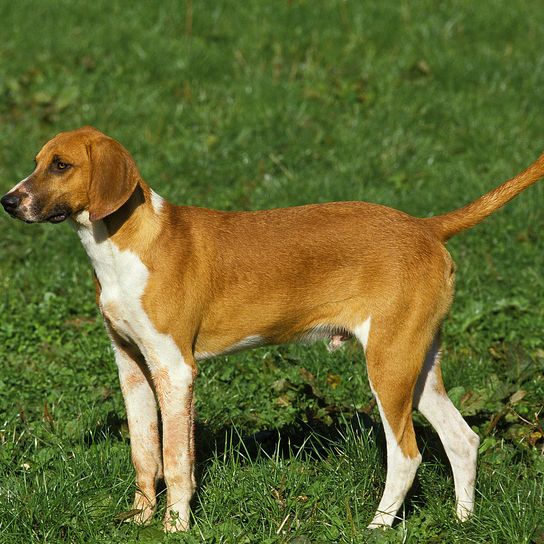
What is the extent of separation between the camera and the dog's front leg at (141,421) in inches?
184

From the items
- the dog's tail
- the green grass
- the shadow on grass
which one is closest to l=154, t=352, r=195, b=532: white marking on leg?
the green grass

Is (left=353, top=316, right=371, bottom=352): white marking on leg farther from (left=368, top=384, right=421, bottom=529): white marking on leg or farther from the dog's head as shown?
the dog's head

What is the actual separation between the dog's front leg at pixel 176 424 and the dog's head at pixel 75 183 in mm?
725

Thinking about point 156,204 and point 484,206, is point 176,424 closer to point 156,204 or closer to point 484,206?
point 156,204

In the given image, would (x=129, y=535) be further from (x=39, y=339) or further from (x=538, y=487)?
(x=39, y=339)

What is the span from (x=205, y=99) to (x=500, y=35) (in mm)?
3465

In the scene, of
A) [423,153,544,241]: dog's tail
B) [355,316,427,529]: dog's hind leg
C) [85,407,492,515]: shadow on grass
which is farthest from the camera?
[85,407,492,515]: shadow on grass

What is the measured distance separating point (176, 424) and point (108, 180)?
1128 mm

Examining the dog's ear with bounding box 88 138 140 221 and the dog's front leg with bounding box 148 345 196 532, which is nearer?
the dog's ear with bounding box 88 138 140 221

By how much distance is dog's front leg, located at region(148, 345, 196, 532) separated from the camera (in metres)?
4.40

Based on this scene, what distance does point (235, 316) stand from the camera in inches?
181

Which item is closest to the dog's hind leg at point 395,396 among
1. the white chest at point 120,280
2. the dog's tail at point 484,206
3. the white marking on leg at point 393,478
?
the white marking on leg at point 393,478

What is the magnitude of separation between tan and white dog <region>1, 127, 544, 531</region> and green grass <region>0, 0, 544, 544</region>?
304 millimetres

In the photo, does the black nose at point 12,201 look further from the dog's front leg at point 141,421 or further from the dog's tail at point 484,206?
the dog's tail at point 484,206
